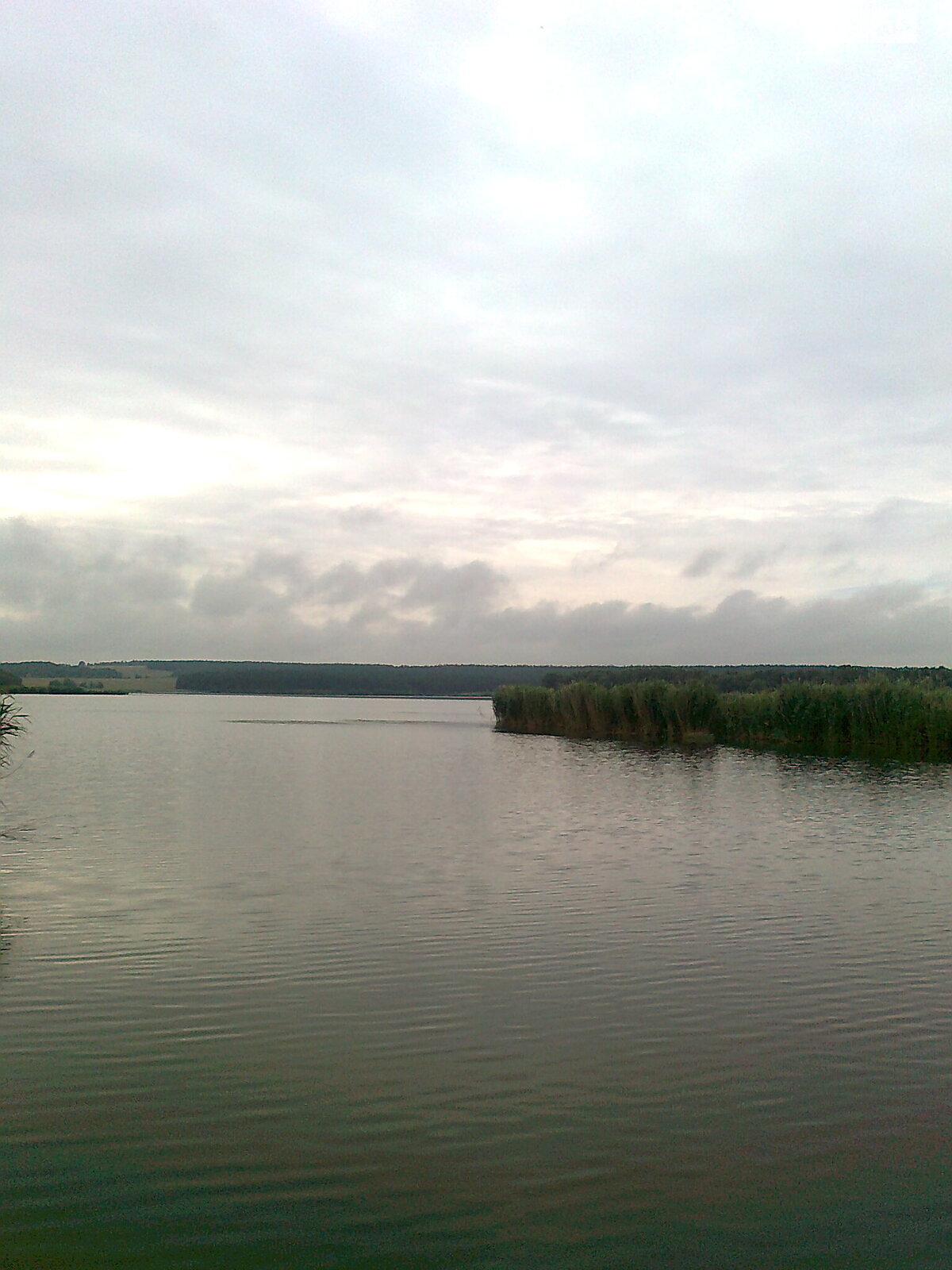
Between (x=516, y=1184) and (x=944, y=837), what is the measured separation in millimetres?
13723

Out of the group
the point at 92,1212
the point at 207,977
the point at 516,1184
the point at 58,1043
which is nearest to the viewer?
the point at 92,1212

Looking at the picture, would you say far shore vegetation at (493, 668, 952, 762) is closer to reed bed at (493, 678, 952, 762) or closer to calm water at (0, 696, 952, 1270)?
reed bed at (493, 678, 952, 762)

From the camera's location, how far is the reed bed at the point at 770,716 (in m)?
33.8

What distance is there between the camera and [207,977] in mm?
8180

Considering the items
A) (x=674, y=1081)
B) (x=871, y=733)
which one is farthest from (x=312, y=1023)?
(x=871, y=733)

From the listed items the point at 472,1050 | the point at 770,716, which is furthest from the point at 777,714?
the point at 472,1050

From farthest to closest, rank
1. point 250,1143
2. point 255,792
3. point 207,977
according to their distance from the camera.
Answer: point 255,792 → point 207,977 → point 250,1143

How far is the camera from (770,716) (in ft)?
132

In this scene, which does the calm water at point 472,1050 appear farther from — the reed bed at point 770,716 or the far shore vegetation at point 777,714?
the reed bed at point 770,716

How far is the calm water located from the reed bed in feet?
64.3

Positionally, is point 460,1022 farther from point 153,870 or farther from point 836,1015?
point 153,870

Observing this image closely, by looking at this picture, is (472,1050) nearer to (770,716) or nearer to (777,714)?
(777,714)

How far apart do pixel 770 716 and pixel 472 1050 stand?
35.5 meters

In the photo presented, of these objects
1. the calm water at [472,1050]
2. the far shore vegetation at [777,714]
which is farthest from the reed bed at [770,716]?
the calm water at [472,1050]
